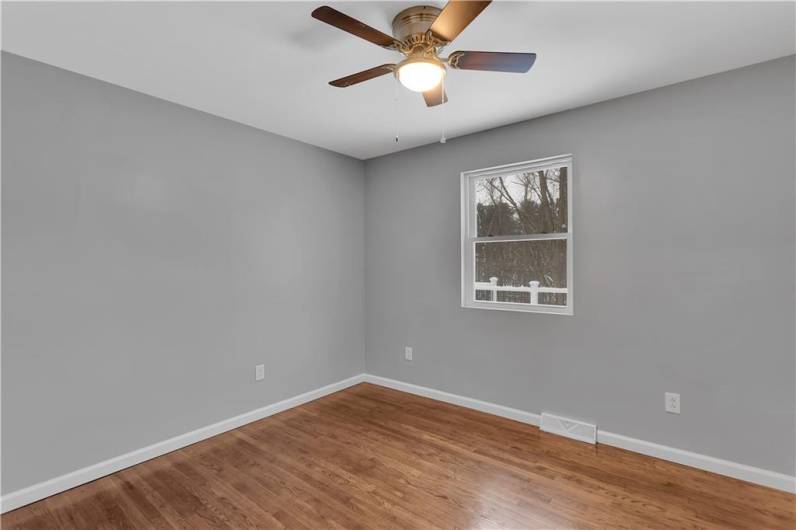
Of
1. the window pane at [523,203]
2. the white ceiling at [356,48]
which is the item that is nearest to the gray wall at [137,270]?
the white ceiling at [356,48]

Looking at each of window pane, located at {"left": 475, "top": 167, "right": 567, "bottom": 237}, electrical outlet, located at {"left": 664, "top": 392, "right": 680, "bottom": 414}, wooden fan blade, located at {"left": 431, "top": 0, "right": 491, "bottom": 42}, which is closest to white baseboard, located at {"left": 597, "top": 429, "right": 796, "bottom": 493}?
electrical outlet, located at {"left": 664, "top": 392, "right": 680, "bottom": 414}

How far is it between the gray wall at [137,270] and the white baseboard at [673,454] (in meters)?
1.67

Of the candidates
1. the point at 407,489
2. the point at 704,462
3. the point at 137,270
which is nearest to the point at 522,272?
the point at 704,462

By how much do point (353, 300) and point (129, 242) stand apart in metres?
2.20

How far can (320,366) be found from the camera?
12.8 ft

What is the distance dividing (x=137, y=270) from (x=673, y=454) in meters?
3.75

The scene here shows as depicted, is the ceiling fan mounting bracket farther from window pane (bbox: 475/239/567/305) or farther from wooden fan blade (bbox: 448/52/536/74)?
window pane (bbox: 475/239/567/305)

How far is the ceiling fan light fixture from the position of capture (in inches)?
71.3

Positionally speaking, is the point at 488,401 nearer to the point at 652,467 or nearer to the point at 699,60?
the point at 652,467

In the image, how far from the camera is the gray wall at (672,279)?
2.29m

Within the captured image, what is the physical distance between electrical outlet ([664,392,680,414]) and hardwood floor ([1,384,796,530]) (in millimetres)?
342

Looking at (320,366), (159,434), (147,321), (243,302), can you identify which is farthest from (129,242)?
(320,366)

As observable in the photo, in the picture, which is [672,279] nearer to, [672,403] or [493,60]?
[672,403]

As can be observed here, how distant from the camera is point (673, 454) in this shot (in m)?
2.55
